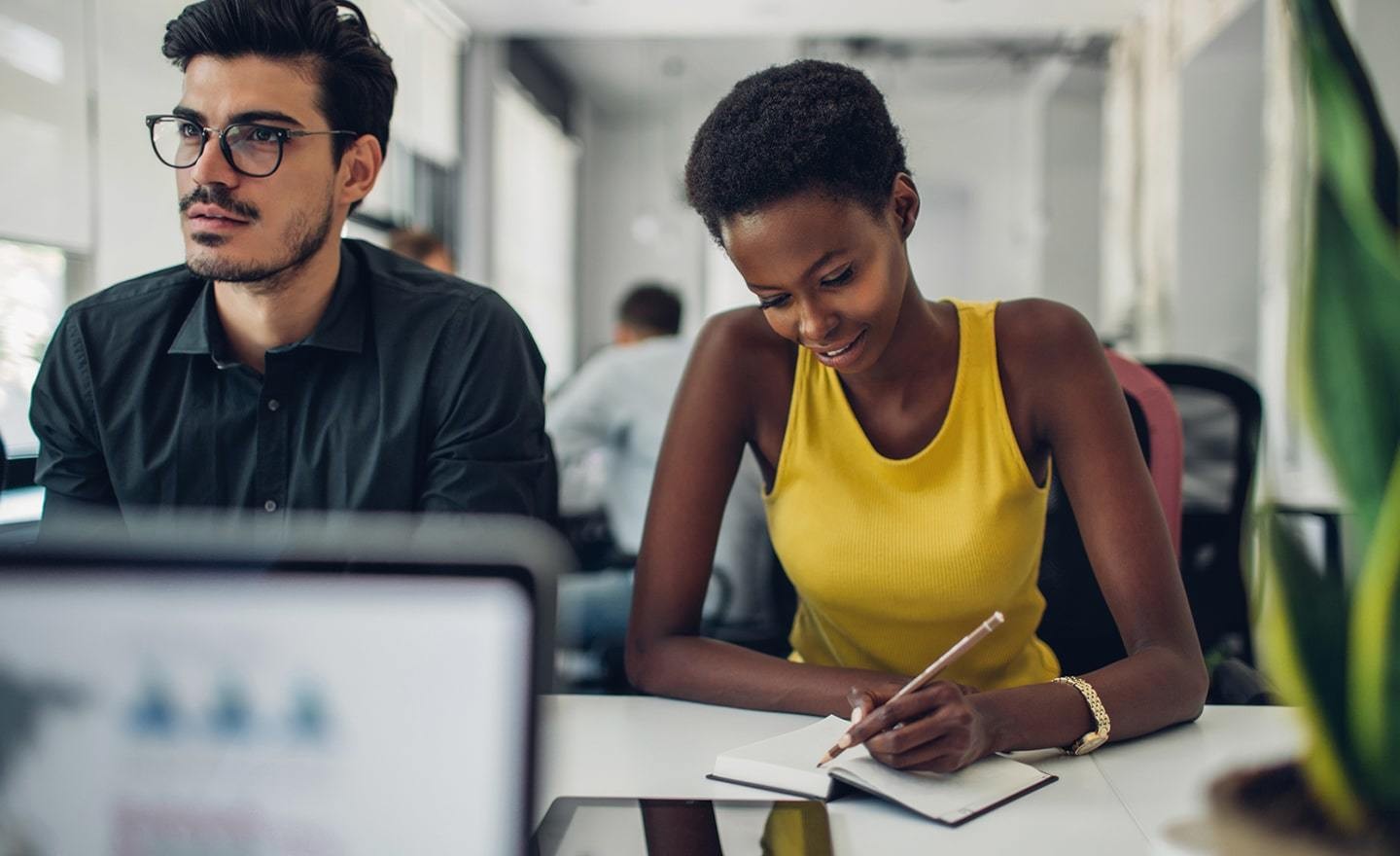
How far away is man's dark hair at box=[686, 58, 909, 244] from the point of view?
3.84 ft

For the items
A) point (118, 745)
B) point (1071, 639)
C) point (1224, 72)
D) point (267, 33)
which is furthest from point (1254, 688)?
point (1224, 72)

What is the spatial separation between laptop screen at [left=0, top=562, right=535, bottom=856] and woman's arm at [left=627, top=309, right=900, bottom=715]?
0.70 m

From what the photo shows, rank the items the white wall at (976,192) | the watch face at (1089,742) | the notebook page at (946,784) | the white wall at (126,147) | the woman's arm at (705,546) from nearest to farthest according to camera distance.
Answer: the notebook page at (946,784) < the watch face at (1089,742) < the woman's arm at (705,546) < the white wall at (126,147) < the white wall at (976,192)

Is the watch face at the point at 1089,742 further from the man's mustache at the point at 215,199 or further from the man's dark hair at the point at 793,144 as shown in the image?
the man's mustache at the point at 215,199

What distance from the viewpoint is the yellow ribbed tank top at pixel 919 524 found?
1.29 meters

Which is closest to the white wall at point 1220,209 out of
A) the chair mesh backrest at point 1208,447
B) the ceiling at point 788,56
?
the ceiling at point 788,56

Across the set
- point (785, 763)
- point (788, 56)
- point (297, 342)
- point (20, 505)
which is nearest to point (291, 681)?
point (785, 763)

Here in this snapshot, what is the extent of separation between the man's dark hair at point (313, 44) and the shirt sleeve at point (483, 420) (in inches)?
11.5

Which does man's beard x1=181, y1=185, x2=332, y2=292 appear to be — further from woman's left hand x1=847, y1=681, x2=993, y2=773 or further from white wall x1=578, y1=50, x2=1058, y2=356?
white wall x1=578, y1=50, x2=1058, y2=356

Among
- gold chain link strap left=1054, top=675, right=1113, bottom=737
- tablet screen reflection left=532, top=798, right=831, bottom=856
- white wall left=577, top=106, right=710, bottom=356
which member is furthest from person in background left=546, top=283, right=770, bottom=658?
white wall left=577, top=106, right=710, bottom=356

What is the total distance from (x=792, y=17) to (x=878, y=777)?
6.94m

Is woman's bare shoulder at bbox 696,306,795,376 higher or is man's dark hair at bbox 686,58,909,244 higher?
man's dark hair at bbox 686,58,909,244

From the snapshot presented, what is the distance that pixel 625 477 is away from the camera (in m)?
3.14

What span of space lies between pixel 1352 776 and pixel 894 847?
48cm
